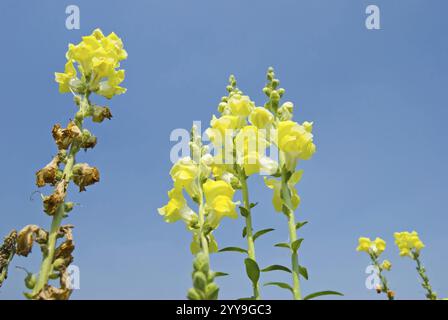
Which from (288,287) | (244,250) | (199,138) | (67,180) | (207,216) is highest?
(199,138)

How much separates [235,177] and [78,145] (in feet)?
3.60

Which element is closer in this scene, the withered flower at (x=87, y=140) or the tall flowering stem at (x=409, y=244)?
the withered flower at (x=87, y=140)

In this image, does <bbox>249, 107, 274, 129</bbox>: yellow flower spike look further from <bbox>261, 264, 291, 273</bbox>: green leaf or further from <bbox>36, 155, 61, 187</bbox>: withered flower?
<bbox>36, 155, 61, 187</bbox>: withered flower

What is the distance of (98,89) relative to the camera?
2807mm

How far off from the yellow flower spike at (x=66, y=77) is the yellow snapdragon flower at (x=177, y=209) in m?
1.33

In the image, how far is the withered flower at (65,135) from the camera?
2.41 m

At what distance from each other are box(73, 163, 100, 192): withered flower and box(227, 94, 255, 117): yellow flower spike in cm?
107

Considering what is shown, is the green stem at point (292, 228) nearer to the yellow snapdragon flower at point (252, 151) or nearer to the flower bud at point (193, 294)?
the yellow snapdragon flower at point (252, 151)

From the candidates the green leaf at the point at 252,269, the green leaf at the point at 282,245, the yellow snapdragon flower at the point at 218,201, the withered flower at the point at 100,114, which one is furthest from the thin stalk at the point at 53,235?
the green leaf at the point at 282,245

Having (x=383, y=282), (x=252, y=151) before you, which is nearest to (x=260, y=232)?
(x=252, y=151)

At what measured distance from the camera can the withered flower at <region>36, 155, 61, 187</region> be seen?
2.27 m

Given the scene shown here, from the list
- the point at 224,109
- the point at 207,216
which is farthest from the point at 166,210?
the point at 224,109
